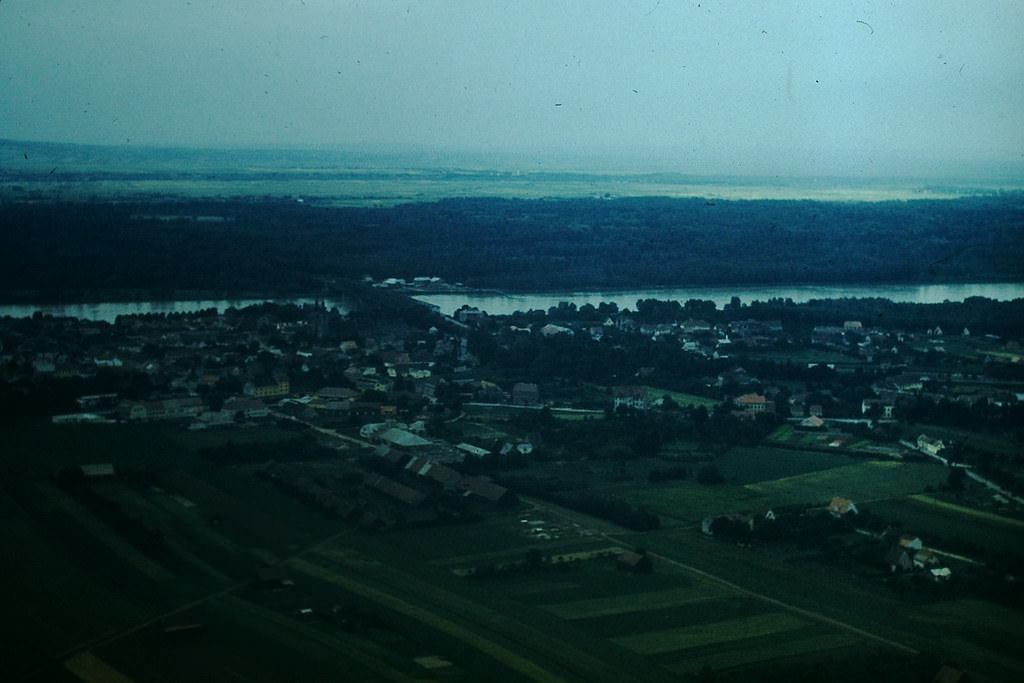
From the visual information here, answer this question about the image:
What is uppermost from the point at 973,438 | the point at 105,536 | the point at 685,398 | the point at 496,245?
the point at 496,245

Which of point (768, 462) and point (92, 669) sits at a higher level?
point (92, 669)

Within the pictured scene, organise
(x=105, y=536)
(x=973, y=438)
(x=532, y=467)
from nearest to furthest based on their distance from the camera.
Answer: (x=105, y=536)
(x=532, y=467)
(x=973, y=438)

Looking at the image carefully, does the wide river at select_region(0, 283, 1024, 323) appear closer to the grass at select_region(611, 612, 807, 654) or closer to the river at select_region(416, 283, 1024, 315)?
the river at select_region(416, 283, 1024, 315)

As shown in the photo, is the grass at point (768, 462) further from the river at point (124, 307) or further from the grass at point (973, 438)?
the river at point (124, 307)

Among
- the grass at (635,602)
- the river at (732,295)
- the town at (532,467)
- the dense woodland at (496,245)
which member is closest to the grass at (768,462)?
the town at (532,467)

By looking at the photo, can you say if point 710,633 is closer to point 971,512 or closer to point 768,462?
point 971,512

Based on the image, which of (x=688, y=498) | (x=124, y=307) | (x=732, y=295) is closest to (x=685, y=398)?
(x=688, y=498)
